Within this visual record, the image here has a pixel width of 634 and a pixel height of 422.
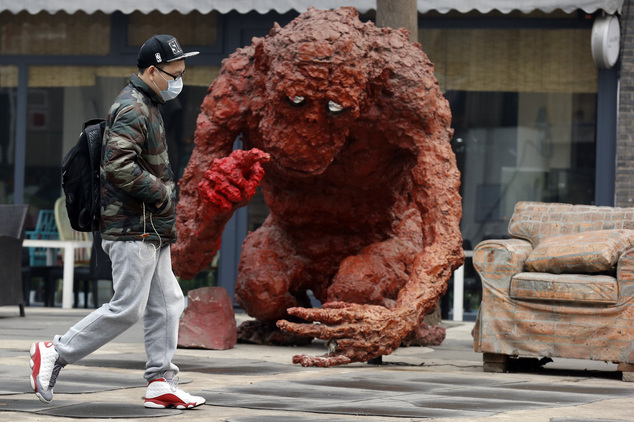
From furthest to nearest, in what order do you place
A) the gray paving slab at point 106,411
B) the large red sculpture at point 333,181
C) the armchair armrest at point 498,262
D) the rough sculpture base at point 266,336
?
1. the rough sculpture base at point 266,336
2. the armchair armrest at point 498,262
3. the large red sculpture at point 333,181
4. the gray paving slab at point 106,411

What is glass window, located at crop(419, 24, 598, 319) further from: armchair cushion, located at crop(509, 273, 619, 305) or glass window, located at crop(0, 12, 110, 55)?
armchair cushion, located at crop(509, 273, 619, 305)

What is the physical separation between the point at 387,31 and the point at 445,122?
646 millimetres

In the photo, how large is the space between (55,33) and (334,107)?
6535 millimetres

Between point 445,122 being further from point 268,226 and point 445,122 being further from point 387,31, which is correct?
point 268,226

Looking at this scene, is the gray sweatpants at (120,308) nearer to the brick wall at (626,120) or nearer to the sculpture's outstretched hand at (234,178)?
the sculpture's outstretched hand at (234,178)

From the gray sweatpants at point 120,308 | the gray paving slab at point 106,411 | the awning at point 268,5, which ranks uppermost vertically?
the awning at point 268,5

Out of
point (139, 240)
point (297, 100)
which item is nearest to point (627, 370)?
point (297, 100)

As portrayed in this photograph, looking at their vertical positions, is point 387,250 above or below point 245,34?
below

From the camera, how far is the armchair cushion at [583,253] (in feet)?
19.0

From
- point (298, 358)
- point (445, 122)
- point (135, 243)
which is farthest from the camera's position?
point (445, 122)

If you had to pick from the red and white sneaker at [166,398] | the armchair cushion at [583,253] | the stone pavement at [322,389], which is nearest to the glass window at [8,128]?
the stone pavement at [322,389]

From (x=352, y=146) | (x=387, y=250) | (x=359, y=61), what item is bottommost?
(x=387, y=250)

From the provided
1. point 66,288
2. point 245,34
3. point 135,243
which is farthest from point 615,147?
point 135,243

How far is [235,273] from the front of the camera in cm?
1095
